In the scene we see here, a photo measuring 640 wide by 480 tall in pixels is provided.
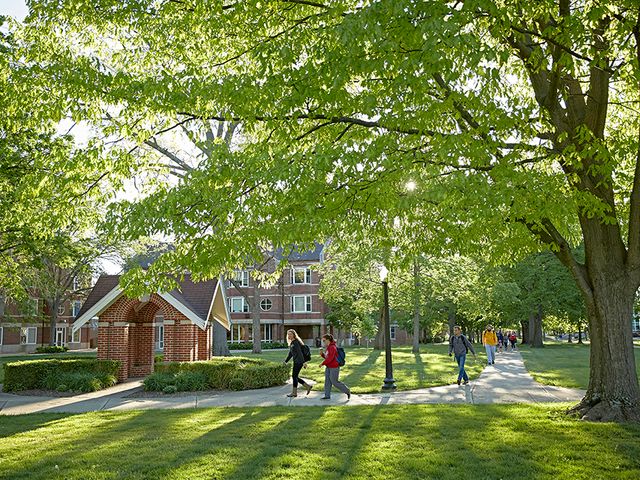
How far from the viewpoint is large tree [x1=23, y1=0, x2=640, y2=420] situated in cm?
737

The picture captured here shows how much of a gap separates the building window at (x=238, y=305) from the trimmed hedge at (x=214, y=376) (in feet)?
141

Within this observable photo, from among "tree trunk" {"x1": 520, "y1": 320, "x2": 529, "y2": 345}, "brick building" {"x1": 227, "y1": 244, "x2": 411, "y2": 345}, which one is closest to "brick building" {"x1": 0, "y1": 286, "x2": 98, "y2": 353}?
"brick building" {"x1": 227, "y1": 244, "x2": 411, "y2": 345}

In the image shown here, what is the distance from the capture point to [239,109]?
333 inches

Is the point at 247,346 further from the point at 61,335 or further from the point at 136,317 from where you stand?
the point at 136,317

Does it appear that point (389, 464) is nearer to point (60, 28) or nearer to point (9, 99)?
point (9, 99)

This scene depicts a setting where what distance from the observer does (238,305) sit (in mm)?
61094

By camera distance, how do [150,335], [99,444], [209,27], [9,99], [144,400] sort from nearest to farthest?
[99,444]
[209,27]
[9,99]
[144,400]
[150,335]

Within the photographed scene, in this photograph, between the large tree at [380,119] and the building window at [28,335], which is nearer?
the large tree at [380,119]

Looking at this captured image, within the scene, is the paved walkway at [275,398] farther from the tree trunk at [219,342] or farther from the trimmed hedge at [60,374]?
the tree trunk at [219,342]

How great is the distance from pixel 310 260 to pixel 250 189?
50.6 m

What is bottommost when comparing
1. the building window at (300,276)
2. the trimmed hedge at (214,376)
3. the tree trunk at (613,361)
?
the trimmed hedge at (214,376)

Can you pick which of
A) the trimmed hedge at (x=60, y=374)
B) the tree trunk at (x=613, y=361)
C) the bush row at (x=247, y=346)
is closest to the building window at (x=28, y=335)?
the bush row at (x=247, y=346)

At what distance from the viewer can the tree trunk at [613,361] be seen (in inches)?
380

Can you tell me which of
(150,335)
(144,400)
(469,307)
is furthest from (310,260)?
(144,400)
